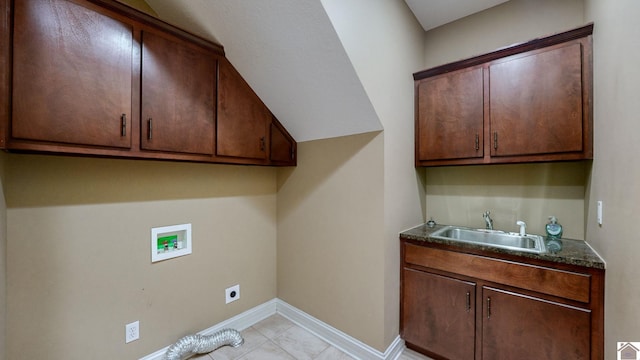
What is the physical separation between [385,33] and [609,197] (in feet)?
5.32

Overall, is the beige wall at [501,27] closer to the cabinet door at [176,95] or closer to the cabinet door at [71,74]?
the cabinet door at [176,95]

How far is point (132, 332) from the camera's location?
1.63 meters

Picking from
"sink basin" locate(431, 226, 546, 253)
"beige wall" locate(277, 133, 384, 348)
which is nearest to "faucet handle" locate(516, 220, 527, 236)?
"sink basin" locate(431, 226, 546, 253)

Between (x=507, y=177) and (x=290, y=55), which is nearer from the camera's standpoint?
(x=290, y=55)

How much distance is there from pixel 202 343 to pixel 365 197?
5.37 ft

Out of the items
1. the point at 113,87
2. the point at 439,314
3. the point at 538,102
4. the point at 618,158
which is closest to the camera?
the point at 618,158

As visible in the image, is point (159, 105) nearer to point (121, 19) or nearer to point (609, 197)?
point (121, 19)

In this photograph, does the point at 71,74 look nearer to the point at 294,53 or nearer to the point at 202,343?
Result: the point at 294,53

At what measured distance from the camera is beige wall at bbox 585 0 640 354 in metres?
0.99

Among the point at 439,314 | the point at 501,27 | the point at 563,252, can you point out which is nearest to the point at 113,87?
the point at 439,314

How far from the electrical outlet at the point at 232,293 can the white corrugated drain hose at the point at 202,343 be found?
9.3 inches

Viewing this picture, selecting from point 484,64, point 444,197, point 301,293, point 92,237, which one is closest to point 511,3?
point 484,64

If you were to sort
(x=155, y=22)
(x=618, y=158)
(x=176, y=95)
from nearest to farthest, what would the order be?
(x=618, y=158) < (x=155, y=22) < (x=176, y=95)

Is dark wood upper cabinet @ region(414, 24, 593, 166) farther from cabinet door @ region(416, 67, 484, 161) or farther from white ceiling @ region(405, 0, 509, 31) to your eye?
white ceiling @ region(405, 0, 509, 31)
